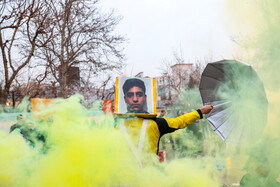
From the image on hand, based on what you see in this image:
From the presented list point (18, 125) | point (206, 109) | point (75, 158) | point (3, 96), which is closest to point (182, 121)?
point (206, 109)

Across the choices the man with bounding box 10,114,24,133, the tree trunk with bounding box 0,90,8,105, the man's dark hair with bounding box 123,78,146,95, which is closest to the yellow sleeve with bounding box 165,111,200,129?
the man's dark hair with bounding box 123,78,146,95

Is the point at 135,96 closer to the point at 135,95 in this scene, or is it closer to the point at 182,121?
the point at 135,95

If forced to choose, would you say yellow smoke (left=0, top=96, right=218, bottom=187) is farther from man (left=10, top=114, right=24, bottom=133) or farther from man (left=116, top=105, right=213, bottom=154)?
man (left=10, top=114, right=24, bottom=133)

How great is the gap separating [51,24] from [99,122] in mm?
7436

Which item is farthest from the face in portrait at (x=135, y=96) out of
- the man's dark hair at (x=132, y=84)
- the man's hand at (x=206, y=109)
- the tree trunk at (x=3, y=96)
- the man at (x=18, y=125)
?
the tree trunk at (x=3, y=96)

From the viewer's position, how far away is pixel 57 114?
2314 millimetres

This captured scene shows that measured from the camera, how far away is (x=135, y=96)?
10.0 feet

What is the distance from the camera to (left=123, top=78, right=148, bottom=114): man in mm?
3020

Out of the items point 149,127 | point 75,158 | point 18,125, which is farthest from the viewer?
point 18,125

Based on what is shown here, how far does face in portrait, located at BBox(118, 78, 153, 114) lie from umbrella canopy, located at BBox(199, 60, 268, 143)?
742 millimetres

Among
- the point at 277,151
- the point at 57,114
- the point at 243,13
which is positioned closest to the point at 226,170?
the point at 277,151

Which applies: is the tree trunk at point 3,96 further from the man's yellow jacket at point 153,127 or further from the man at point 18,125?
the man's yellow jacket at point 153,127

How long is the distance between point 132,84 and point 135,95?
0.42ft

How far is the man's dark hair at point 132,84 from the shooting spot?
10.1ft
